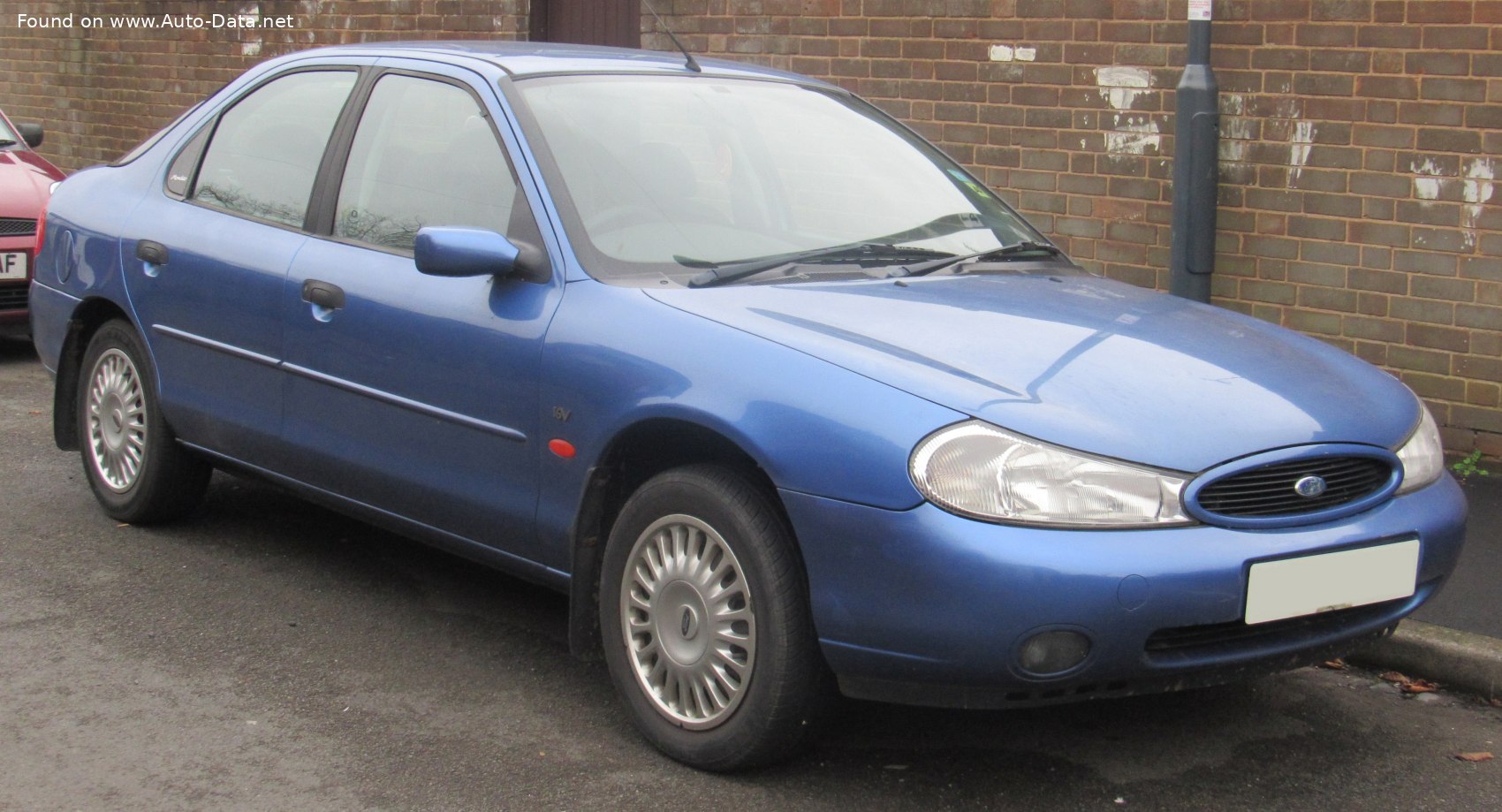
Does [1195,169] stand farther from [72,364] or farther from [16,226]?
[16,226]

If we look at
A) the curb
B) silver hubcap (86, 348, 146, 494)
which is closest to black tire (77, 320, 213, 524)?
silver hubcap (86, 348, 146, 494)

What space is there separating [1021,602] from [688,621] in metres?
0.86

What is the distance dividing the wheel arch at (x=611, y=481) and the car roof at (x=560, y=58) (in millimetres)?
1241

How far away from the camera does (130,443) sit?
18.9 ft

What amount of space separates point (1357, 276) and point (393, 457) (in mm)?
4608

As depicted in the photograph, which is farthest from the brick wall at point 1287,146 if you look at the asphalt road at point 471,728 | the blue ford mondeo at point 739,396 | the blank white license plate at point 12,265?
the blank white license plate at point 12,265

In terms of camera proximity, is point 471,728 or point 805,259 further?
point 805,259

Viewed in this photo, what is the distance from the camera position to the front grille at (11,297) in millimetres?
9164

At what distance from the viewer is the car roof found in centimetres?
477

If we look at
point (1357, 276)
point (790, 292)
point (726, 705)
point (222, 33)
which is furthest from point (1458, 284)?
point (222, 33)

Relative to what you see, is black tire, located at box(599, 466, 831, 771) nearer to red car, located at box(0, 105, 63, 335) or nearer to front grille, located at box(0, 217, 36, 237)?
red car, located at box(0, 105, 63, 335)

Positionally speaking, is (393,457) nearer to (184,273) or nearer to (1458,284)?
(184,273)

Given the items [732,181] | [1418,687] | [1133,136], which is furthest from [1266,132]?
[732,181]

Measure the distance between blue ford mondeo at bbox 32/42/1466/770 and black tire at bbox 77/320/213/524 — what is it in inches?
1.0
